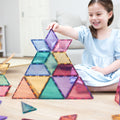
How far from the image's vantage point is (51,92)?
103cm

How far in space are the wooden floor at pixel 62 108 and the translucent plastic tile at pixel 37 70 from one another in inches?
5.4

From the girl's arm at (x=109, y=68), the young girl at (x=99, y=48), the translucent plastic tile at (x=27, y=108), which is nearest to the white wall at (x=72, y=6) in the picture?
→ the young girl at (x=99, y=48)

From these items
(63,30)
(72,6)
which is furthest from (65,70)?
(72,6)

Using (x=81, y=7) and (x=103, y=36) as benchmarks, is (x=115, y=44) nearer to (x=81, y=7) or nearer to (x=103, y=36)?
(x=103, y=36)

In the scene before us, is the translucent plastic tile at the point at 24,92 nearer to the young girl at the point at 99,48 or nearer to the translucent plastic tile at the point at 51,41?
the translucent plastic tile at the point at 51,41

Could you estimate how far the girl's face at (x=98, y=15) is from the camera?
46.8 inches

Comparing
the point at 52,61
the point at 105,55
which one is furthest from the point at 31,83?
the point at 105,55

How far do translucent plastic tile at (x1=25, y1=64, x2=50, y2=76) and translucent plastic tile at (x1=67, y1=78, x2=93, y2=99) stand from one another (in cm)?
16

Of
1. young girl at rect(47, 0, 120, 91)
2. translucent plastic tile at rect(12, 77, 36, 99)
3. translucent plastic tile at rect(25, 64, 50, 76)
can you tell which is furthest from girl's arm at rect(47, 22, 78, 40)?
translucent plastic tile at rect(12, 77, 36, 99)

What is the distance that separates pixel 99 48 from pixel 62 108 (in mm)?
527

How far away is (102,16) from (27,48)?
11.2 feet

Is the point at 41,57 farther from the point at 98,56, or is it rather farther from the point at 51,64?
the point at 98,56

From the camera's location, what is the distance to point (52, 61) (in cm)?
100

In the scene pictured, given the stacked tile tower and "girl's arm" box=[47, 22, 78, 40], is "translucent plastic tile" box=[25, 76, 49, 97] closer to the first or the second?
the stacked tile tower
